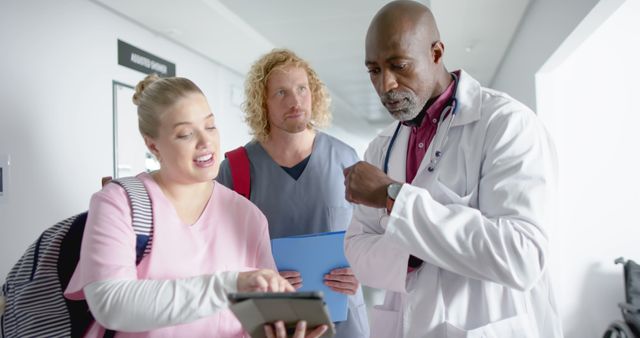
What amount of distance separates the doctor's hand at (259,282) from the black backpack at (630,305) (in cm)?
308

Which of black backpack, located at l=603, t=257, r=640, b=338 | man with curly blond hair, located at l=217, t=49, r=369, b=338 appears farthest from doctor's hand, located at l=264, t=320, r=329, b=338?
black backpack, located at l=603, t=257, r=640, b=338

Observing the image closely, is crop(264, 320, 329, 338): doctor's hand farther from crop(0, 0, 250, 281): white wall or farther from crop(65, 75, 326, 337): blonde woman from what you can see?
crop(0, 0, 250, 281): white wall

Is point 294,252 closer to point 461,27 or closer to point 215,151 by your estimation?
point 215,151

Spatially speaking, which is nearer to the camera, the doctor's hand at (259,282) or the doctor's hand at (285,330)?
the doctor's hand at (285,330)

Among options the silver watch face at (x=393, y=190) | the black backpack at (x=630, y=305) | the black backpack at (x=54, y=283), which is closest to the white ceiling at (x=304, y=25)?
the black backpack at (x=630, y=305)

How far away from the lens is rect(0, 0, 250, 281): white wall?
2393 millimetres

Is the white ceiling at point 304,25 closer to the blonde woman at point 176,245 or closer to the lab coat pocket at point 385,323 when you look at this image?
the blonde woman at point 176,245

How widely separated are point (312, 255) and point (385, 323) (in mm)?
354

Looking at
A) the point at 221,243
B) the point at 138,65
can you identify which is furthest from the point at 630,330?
the point at 138,65

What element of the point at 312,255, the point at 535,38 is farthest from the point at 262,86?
the point at 535,38

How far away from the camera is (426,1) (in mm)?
4035

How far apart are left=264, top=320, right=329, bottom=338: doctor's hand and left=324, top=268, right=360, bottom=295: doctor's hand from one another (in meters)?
0.72

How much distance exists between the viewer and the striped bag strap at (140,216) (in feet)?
3.76

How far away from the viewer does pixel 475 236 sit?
3.50 feet
